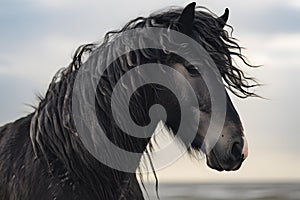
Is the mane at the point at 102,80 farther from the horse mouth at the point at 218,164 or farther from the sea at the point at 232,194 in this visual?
the sea at the point at 232,194

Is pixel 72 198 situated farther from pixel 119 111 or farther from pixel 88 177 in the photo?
pixel 119 111

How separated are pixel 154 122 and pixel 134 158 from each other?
29 centimetres

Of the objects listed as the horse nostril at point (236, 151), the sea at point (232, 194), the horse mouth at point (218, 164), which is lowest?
the sea at point (232, 194)

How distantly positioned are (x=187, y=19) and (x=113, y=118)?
867 mm

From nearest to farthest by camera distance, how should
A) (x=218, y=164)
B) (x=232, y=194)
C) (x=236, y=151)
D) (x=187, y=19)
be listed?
(x=236, y=151), (x=218, y=164), (x=187, y=19), (x=232, y=194)

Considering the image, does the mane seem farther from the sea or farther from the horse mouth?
the sea

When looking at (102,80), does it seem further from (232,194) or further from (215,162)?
(232,194)

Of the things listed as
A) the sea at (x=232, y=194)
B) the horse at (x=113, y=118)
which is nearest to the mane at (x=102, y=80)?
the horse at (x=113, y=118)

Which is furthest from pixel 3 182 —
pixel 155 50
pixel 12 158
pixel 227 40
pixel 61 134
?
pixel 227 40

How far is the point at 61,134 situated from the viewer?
192 inches

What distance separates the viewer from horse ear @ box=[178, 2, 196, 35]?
15.9 feet

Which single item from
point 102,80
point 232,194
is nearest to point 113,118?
point 102,80

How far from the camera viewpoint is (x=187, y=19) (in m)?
4.91

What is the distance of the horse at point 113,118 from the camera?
15.5ft
